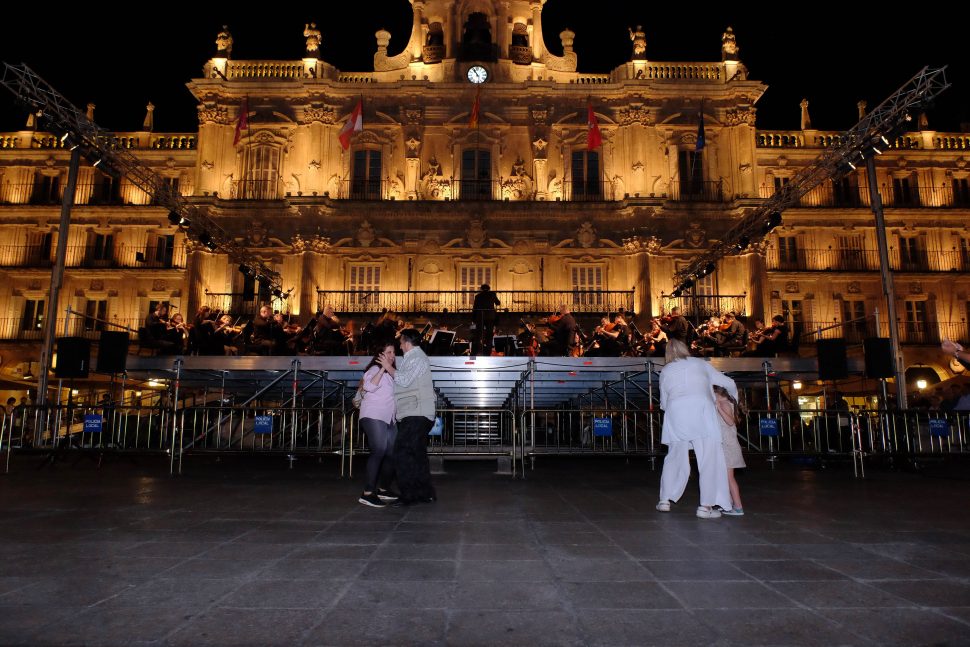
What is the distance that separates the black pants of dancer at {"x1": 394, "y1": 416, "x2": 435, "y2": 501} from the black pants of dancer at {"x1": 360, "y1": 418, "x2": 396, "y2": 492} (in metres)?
0.13

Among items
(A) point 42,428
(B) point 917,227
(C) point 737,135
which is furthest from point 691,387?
(B) point 917,227

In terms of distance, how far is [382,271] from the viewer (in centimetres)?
2619

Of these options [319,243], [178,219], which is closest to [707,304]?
[319,243]

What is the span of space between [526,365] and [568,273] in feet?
49.9

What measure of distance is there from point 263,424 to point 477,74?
69.7 feet

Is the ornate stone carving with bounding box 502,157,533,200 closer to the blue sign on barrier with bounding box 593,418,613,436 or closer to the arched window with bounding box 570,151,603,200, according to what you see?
the arched window with bounding box 570,151,603,200

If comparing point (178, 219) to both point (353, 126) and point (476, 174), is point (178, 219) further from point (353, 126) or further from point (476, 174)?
point (476, 174)

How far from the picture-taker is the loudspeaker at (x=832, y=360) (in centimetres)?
1186

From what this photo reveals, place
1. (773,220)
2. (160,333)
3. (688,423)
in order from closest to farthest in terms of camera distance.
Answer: (688,423)
(160,333)
(773,220)

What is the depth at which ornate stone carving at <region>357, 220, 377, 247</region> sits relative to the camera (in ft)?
85.5

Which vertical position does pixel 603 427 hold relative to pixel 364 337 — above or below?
below

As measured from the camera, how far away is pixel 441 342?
15.1 m

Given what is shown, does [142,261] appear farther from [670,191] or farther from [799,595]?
[799,595]

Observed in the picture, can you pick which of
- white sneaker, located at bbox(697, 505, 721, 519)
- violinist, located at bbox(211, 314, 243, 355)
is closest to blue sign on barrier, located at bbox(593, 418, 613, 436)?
white sneaker, located at bbox(697, 505, 721, 519)
